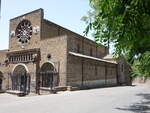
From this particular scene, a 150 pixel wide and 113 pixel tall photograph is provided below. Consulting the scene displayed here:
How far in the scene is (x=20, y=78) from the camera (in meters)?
32.6

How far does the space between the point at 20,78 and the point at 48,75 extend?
277 inches

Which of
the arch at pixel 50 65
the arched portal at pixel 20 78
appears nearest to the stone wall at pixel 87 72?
the arch at pixel 50 65

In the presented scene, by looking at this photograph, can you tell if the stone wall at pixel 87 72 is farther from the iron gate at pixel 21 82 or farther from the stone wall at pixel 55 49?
the iron gate at pixel 21 82

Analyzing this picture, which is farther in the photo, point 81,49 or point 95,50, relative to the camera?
point 95,50

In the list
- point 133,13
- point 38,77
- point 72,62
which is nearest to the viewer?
point 133,13

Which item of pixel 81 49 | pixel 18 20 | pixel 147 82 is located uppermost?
pixel 18 20

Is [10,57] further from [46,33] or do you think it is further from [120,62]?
[120,62]

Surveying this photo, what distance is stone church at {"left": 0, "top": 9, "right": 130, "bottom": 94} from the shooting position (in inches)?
1054

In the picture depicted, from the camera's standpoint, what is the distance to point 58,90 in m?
23.7

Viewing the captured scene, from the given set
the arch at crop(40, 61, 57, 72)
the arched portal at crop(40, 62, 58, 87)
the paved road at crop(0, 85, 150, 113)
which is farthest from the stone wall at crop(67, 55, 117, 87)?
the paved road at crop(0, 85, 150, 113)

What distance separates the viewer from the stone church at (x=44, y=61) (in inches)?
1054

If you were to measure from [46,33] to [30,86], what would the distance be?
27.8ft

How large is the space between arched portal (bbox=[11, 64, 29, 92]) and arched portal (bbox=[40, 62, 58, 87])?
342 centimetres

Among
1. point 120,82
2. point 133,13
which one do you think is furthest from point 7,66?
point 133,13
